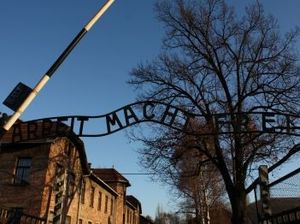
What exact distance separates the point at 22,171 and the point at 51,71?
67.6 ft

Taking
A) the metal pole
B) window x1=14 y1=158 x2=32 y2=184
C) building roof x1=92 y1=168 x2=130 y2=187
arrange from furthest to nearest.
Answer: building roof x1=92 y1=168 x2=130 y2=187 → window x1=14 y1=158 x2=32 y2=184 → the metal pole

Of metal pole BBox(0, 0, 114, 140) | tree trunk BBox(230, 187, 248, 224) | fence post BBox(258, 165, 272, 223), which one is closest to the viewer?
metal pole BBox(0, 0, 114, 140)

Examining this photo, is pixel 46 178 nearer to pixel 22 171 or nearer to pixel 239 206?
pixel 22 171

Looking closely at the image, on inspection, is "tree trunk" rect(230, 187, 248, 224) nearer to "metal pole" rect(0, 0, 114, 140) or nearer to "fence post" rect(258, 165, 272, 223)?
"fence post" rect(258, 165, 272, 223)

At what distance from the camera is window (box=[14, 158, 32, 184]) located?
28719 mm

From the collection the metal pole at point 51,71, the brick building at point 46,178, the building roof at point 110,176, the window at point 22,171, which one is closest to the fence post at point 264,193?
the metal pole at point 51,71

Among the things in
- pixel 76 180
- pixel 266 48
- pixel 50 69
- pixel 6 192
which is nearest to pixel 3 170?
pixel 6 192

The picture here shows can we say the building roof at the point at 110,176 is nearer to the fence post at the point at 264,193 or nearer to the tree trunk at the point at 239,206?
the tree trunk at the point at 239,206

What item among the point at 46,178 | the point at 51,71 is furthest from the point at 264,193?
the point at 46,178

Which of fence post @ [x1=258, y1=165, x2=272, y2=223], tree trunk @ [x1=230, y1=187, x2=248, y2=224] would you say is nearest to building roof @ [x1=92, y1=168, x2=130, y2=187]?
tree trunk @ [x1=230, y1=187, x2=248, y2=224]

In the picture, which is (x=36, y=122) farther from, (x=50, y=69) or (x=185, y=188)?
(x=185, y=188)

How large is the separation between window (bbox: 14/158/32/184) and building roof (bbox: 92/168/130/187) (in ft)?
86.8

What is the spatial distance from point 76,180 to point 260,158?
1694 cm

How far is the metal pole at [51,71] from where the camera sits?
9422mm
